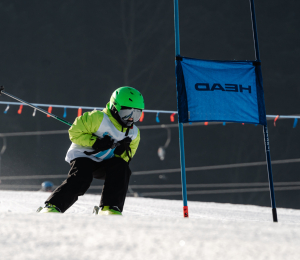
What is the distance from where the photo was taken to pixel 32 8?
8.86m

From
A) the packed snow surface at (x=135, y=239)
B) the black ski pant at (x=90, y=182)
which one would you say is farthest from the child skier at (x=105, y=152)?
the packed snow surface at (x=135, y=239)

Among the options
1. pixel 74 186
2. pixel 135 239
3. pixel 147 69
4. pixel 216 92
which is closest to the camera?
pixel 135 239

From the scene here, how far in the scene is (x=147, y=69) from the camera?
8.58 m

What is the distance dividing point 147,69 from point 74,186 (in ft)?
21.9

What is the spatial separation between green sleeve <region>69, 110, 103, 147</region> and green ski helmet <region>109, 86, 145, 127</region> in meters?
0.12

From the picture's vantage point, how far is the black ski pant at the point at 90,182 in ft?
6.92

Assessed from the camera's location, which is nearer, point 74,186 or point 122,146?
point 74,186

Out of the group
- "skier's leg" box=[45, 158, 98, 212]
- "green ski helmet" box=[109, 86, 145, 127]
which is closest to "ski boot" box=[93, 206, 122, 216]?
"skier's leg" box=[45, 158, 98, 212]

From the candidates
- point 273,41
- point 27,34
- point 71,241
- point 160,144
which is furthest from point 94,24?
point 71,241

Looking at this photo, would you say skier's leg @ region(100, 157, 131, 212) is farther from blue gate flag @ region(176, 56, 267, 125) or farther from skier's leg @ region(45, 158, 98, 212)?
blue gate flag @ region(176, 56, 267, 125)

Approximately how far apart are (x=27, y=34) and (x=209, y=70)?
7.21m

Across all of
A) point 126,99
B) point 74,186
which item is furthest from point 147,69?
point 74,186

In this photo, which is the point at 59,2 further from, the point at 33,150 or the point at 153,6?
the point at 33,150

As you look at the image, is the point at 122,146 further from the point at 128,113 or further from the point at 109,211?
the point at 109,211
